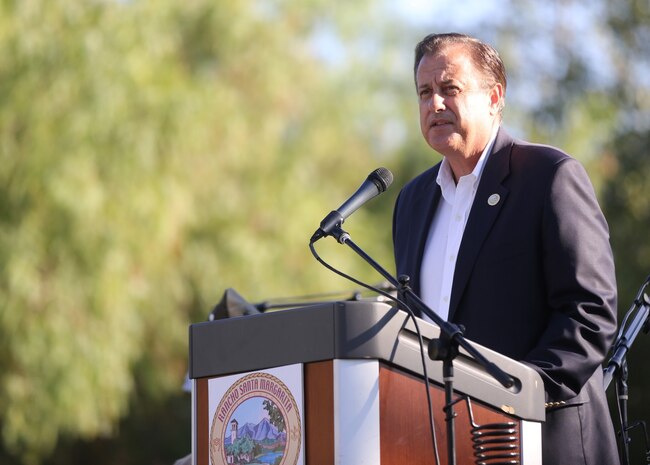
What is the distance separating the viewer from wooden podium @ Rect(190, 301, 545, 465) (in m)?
2.37

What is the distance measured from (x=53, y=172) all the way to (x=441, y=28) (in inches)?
381

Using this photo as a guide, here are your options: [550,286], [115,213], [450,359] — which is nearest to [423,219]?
[550,286]

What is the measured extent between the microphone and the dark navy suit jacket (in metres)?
0.36

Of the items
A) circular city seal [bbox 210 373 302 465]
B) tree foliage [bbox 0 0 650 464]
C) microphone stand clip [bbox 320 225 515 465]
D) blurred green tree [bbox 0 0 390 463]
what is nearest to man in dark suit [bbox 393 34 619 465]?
microphone stand clip [bbox 320 225 515 465]

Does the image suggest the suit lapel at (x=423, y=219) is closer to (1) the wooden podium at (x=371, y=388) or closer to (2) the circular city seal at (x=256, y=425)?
(1) the wooden podium at (x=371, y=388)

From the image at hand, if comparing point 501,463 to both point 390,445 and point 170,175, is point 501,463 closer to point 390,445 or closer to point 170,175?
point 390,445

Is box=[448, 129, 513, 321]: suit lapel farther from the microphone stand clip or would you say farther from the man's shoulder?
the microphone stand clip

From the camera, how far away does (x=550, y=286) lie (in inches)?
117

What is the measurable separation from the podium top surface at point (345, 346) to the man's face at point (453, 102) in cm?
88

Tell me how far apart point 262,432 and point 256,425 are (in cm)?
2

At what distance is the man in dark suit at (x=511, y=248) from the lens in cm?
288

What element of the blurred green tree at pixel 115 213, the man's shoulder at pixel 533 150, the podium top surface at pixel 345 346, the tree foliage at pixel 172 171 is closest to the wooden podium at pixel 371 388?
the podium top surface at pixel 345 346

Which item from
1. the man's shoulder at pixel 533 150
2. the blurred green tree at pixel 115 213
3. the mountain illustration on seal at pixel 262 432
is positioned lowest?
the mountain illustration on seal at pixel 262 432

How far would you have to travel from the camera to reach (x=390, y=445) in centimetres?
241
